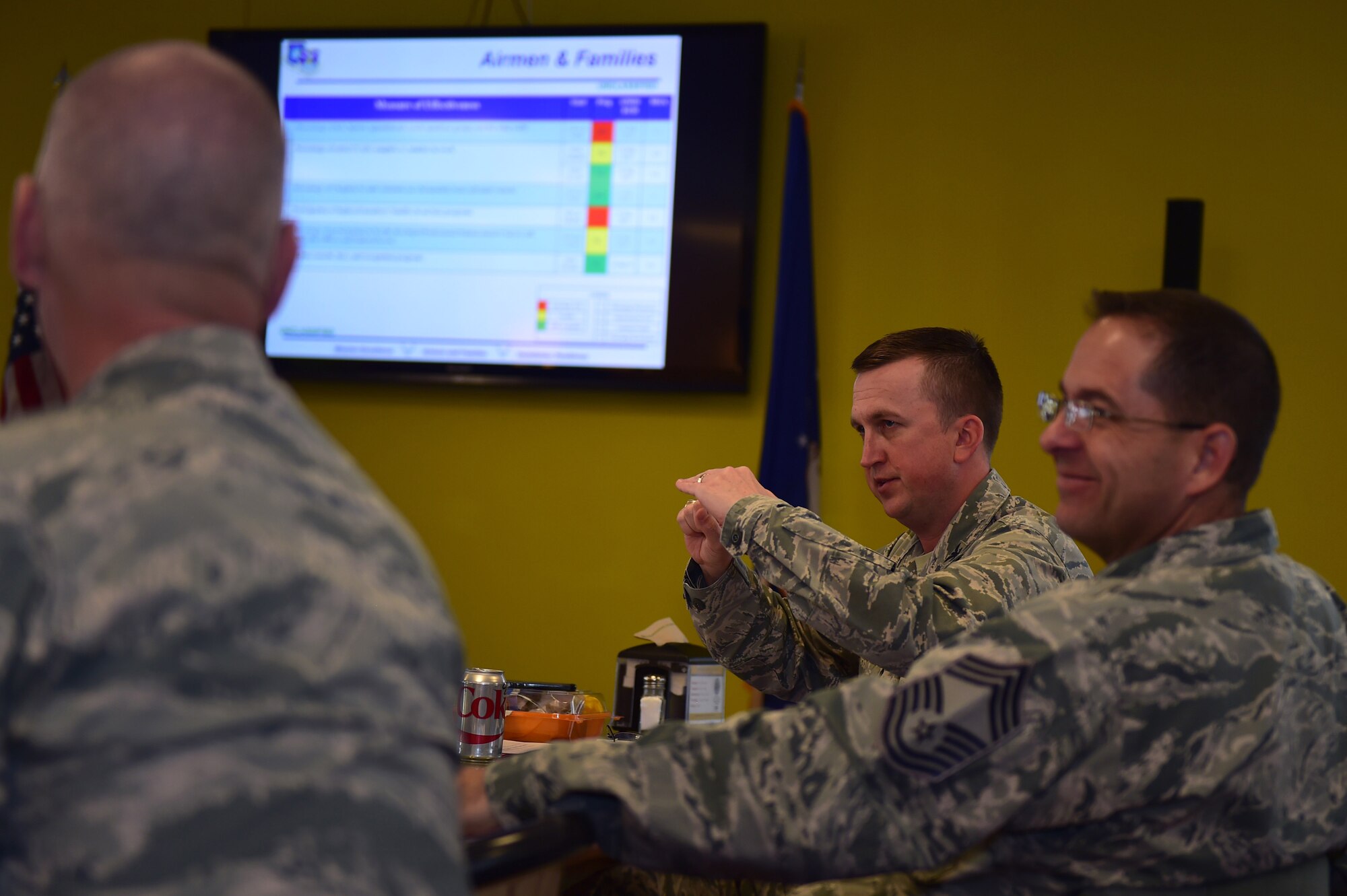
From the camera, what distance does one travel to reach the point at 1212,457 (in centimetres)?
137

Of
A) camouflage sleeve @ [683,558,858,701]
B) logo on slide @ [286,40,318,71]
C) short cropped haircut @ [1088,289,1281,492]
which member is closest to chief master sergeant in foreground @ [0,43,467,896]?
short cropped haircut @ [1088,289,1281,492]

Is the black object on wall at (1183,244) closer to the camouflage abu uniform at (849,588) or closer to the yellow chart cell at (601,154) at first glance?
the camouflage abu uniform at (849,588)

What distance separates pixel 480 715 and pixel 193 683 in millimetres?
1392

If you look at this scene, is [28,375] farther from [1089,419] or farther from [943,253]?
[943,253]

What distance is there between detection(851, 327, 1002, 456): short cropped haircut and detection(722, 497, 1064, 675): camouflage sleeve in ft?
1.43

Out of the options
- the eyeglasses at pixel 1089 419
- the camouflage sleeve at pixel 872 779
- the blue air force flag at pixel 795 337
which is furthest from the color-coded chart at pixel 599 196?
the camouflage sleeve at pixel 872 779

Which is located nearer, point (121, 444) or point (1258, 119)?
point (121, 444)

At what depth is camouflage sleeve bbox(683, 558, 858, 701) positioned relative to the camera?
221cm

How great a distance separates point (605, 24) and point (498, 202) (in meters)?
0.62

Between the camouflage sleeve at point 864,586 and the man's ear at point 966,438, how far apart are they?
1.14 feet

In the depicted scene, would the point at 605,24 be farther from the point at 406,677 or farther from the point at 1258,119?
the point at 406,677

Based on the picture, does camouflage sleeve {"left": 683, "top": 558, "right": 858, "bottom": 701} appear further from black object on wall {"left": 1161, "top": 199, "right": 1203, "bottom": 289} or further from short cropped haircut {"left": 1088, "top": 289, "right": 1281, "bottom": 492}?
black object on wall {"left": 1161, "top": 199, "right": 1203, "bottom": 289}

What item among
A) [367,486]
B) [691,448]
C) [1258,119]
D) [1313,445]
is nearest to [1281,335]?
[1313,445]

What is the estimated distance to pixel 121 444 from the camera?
739 mm
